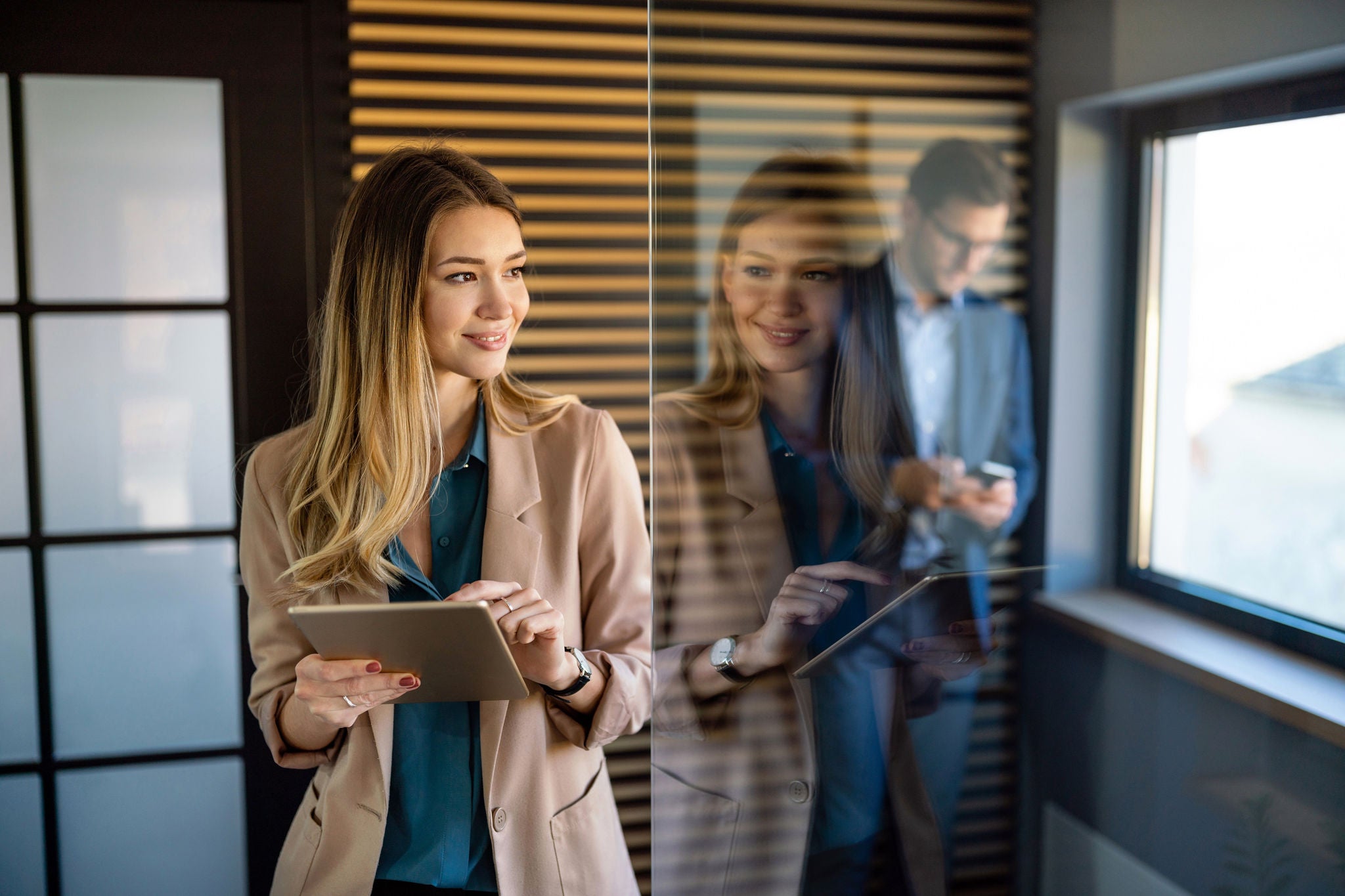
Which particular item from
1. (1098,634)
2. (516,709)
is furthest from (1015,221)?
(516,709)

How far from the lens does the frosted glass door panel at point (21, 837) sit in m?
2.08

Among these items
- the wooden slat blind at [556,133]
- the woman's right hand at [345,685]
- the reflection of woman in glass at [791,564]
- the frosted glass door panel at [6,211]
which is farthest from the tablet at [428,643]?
the frosted glass door panel at [6,211]

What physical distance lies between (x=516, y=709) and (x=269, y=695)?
36cm

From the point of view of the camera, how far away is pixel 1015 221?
37cm

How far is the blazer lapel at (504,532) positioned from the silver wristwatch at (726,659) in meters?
0.76

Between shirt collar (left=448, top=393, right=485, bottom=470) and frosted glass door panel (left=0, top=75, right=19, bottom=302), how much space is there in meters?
1.26

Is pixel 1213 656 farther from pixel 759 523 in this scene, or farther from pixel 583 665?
pixel 583 665

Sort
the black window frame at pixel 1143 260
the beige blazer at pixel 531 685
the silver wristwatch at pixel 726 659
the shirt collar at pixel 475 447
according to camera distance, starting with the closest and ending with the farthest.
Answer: the black window frame at pixel 1143 260
the silver wristwatch at pixel 726 659
the beige blazer at pixel 531 685
the shirt collar at pixel 475 447

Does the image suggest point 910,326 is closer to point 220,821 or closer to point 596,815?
point 596,815

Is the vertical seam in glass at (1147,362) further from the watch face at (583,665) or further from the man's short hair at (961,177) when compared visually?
the watch face at (583,665)

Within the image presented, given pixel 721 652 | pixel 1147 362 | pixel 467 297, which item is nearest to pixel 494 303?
pixel 467 297

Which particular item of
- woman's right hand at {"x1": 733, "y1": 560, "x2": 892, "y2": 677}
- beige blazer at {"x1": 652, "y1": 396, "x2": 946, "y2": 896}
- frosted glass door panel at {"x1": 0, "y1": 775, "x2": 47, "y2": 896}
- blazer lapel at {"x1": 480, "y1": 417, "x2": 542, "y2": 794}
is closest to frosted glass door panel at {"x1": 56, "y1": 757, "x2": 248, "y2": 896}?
frosted glass door panel at {"x1": 0, "y1": 775, "x2": 47, "y2": 896}

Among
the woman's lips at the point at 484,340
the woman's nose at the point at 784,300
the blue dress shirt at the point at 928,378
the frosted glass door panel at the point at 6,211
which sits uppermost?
the frosted glass door panel at the point at 6,211

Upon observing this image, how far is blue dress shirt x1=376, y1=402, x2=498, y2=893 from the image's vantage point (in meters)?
1.26
